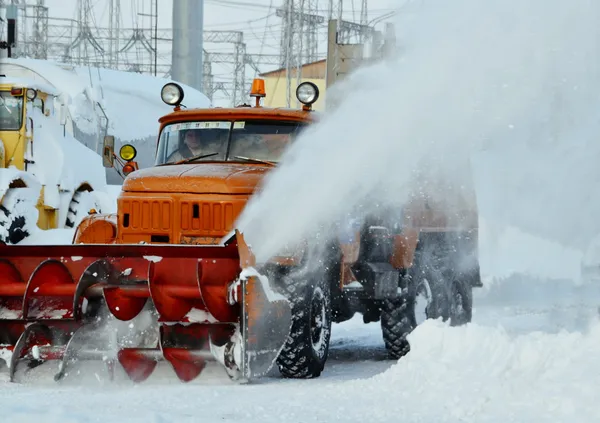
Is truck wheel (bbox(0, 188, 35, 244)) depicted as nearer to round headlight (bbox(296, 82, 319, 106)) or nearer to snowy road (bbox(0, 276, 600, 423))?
round headlight (bbox(296, 82, 319, 106))

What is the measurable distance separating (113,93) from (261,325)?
28.1m

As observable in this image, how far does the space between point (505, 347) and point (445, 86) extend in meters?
2.42

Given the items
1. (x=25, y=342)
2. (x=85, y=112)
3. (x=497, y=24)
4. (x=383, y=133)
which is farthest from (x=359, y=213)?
(x=85, y=112)

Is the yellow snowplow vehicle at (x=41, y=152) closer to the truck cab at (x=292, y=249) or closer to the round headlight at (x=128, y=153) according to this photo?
the round headlight at (x=128, y=153)

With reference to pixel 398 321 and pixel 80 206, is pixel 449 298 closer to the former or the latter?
pixel 398 321

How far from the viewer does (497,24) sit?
855 cm

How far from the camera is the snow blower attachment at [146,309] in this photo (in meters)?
6.44

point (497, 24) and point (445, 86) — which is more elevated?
point (497, 24)

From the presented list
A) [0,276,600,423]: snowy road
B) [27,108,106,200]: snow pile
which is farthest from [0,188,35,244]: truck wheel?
[0,276,600,423]: snowy road

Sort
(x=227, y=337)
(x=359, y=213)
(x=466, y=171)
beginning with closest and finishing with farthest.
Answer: (x=227, y=337)
(x=359, y=213)
(x=466, y=171)

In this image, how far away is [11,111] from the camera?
631 inches

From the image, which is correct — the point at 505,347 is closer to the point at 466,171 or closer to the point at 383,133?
the point at 383,133

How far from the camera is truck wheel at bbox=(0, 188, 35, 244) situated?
1400cm

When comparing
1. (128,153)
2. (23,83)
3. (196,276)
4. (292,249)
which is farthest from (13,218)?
(196,276)
